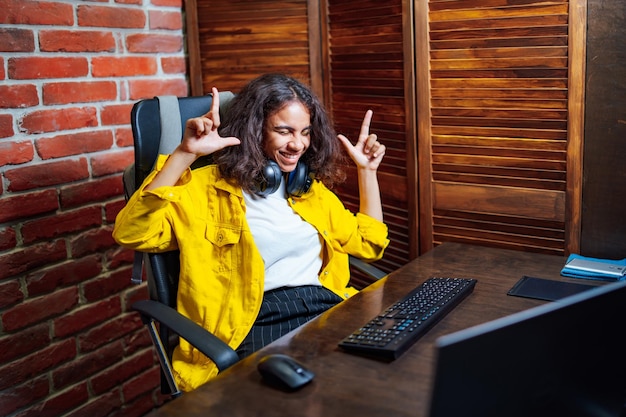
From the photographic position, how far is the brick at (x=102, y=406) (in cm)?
249

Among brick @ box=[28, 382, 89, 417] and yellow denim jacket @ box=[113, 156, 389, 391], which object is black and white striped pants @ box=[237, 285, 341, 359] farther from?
brick @ box=[28, 382, 89, 417]

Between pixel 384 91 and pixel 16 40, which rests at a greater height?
pixel 16 40

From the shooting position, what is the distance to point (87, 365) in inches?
98.5

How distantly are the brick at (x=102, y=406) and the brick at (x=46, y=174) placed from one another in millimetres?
754

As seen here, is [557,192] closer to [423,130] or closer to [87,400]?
[423,130]

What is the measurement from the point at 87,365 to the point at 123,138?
770 mm

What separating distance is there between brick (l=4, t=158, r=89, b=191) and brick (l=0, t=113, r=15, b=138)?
10 cm

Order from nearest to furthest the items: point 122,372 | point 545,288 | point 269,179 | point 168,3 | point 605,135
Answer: point 545,288 < point 269,179 < point 605,135 < point 122,372 < point 168,3

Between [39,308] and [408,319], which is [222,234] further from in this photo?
[39,308]

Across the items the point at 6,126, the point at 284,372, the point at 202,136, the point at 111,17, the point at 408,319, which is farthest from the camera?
the point at 111,17

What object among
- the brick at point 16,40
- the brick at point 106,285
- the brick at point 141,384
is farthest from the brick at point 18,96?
the brick at point 141,384

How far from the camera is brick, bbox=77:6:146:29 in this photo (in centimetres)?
241

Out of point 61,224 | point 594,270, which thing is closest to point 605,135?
point 594,270

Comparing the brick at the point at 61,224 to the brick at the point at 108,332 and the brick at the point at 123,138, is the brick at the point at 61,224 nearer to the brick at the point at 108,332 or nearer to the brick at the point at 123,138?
the brick at the point at 123,138
